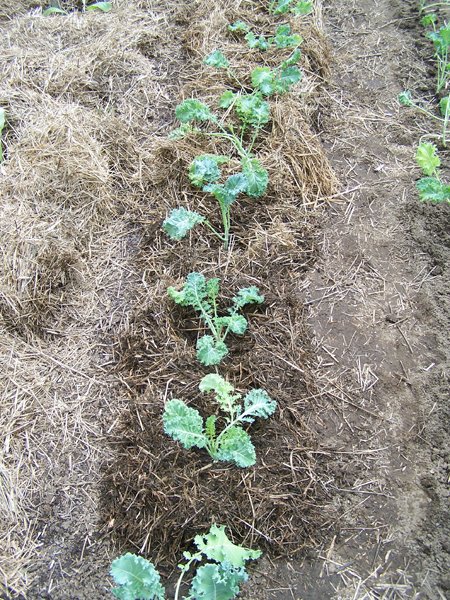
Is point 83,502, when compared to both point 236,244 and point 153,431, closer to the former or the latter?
point 153,431

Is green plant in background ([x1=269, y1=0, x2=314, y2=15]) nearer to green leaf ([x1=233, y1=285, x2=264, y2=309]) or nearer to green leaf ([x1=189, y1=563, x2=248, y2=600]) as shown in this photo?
green leaf ([x1=233, y1=285, x2=264, y2=309])

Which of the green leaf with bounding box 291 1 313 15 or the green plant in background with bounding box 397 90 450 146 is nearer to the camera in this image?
the green plant in background with bounding box 397 90 450 146

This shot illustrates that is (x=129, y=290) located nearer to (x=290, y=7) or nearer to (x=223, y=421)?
(x=223, y=421)

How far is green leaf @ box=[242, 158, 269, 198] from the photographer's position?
2.93 m

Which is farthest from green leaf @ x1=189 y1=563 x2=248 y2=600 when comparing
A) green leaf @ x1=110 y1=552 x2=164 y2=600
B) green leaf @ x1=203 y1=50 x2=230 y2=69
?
green leaf @ x1=203 y1=50 x2=230 y2=69

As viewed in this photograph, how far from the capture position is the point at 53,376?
8.31 feet

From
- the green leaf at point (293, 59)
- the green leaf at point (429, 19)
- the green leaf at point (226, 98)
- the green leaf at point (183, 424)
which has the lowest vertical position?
the green leaf at point (183, 424)

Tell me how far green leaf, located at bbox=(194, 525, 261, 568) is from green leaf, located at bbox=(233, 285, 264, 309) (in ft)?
3.33

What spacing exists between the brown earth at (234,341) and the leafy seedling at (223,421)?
97 millimetres

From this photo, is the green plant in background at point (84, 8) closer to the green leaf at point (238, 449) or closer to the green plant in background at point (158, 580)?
the green leaf at point (238, 449)

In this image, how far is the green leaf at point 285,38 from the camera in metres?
3.58

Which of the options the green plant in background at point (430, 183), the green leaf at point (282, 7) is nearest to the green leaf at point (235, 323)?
the green plant in background at point (430, 183)

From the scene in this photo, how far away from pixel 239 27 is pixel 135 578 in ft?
11.8

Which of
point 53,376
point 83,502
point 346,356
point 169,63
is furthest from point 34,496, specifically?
point 169,63
